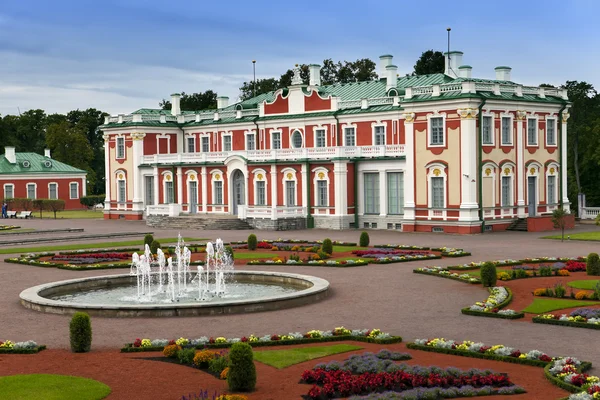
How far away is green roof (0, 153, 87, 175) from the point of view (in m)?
85.6

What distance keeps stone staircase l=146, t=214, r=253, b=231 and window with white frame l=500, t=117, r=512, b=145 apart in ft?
56.4

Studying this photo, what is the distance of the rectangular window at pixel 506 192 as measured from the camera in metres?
50.6

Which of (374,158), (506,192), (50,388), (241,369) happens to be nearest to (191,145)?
(374,158)

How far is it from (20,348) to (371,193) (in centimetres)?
3787

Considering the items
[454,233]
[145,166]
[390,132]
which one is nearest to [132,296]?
[454,233]

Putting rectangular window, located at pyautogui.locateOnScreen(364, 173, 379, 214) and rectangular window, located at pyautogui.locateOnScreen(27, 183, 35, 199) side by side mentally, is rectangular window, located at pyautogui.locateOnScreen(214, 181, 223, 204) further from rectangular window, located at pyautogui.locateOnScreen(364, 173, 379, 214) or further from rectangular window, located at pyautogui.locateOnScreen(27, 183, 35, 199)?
rectangular window, located at pyautogui.locateOnScreen(27, 183, 35, 199)

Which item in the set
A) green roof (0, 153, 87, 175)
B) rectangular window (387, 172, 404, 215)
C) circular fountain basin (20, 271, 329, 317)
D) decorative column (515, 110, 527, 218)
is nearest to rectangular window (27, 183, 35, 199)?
green roof (0, 153, 87, 175)

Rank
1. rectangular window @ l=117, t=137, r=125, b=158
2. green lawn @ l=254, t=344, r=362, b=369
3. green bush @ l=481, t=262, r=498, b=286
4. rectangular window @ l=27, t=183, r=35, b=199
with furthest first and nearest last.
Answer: rectangular window @ l=27, t=183, r=35, b=199, rectangular window @ l=117, t=137, r=125, b=158, green bush @ l=481, t=262, r=498, b=286, green lawn @ l=254, t=344, r=362, b=369

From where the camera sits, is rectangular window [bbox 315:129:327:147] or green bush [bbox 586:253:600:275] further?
rectangular window [bbox 315:129:327:147]

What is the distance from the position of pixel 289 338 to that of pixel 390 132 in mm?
37830

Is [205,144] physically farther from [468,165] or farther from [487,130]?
[468,165]

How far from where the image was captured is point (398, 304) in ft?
76.7

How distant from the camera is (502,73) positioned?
187ft

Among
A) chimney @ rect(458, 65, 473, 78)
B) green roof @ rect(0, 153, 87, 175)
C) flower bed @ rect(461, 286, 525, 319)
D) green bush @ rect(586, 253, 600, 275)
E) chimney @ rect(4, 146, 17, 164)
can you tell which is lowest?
flower bed @ rect(461, 286, 525, 319)
